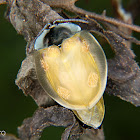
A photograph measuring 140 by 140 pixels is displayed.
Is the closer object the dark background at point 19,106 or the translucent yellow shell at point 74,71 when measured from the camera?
the translucent yellow shell at point 74,71

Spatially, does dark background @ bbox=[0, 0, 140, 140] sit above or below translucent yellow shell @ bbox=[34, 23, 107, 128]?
below

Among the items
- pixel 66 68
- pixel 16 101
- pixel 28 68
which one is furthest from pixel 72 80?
pixel 16 101

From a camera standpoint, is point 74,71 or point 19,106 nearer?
point 74,71

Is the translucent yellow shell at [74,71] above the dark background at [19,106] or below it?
above

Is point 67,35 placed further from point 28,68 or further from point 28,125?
point 28,125

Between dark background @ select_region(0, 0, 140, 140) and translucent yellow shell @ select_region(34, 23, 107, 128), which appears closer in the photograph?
translucent yellow shell @ select_region(34, 23, 107, 128)
